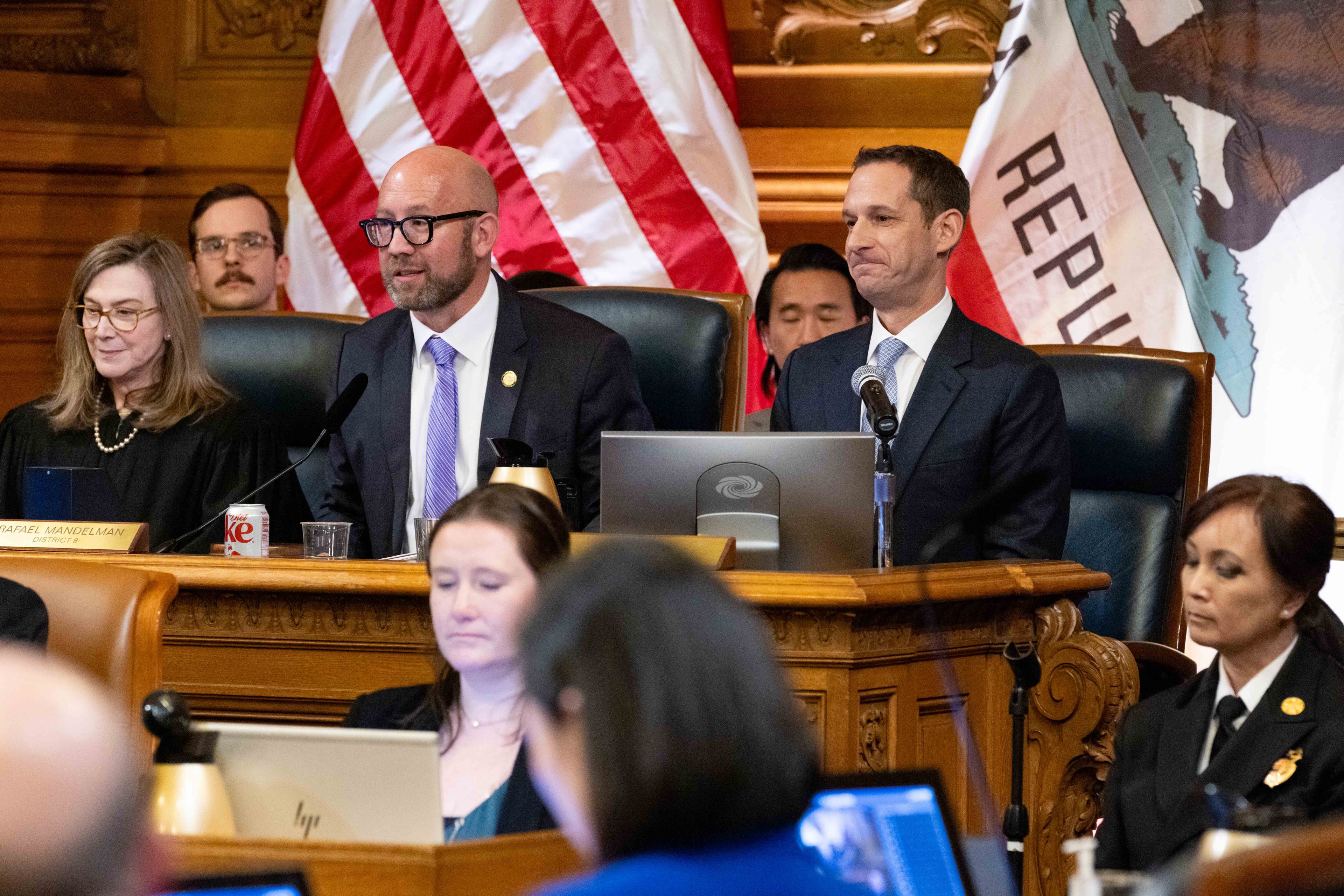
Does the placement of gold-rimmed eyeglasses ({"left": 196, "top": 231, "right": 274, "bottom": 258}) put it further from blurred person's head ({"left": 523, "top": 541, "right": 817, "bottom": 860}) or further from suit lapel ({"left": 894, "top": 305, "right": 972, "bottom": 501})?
blurred person's head ({"left": 523, "top": 541, "right": 817, "bottom": 860})

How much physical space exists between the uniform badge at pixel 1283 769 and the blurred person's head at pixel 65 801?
1.60 meters

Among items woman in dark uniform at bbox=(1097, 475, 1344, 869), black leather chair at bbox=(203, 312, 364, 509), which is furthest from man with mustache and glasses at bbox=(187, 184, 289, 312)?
woman in dark uniform at bbox=(1097, 475, 1344, 869)

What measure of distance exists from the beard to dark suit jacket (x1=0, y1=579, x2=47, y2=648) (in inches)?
56.5

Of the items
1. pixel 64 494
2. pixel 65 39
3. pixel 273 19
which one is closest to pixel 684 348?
pixel 64 494

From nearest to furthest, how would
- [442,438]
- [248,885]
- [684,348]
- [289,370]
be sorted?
[248,885]
[442,438]
[684,348]
[289,370]

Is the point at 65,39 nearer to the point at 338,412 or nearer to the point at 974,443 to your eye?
the point at 338,412

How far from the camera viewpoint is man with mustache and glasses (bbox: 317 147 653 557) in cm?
337

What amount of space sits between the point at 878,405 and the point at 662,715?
1.63 metres

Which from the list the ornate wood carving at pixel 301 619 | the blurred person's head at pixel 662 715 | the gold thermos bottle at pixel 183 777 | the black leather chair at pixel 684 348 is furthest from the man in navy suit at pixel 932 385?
the blurred person's head at pixel 662 715

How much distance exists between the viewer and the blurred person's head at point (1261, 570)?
7.11 feet

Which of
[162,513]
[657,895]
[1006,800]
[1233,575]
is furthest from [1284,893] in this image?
[162,513]

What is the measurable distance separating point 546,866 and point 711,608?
1.53ft

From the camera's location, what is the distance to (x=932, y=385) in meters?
3.17

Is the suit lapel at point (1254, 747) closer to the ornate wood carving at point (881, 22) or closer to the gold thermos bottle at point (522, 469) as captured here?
the gold thermos bottle at point (522, 469)
